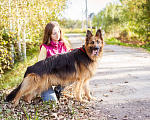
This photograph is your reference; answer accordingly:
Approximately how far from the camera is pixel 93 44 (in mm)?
4141

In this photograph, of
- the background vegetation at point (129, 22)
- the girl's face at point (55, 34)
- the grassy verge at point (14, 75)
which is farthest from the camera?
the background vegetation at point (129, 22)

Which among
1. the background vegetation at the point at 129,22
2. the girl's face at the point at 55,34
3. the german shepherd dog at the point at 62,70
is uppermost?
the background vegetation at the point at 129,22

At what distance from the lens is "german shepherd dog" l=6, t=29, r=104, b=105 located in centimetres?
418

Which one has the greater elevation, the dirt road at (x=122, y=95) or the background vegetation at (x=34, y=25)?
the background vegetation at (x=34, y=25)

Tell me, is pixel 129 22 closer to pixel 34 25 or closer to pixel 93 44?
pixel 34 25

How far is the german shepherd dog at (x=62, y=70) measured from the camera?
4.18 m

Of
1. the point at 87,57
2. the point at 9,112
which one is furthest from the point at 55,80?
the point at 9,112

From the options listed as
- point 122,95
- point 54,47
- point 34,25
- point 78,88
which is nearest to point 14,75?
point 34,25

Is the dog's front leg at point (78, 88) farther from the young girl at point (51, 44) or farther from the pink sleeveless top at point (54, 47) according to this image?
the pink sleeveless top at point (54, 47)

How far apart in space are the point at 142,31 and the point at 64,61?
46.3 feet

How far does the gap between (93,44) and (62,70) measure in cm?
101

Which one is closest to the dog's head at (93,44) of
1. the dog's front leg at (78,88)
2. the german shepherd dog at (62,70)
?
the german shepherd dog at (62,70)

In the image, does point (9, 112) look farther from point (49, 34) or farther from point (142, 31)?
point (142, 31)

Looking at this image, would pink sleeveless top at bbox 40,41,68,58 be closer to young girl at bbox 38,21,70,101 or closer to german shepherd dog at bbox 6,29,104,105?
young girl at bbox 38,21,70,101
